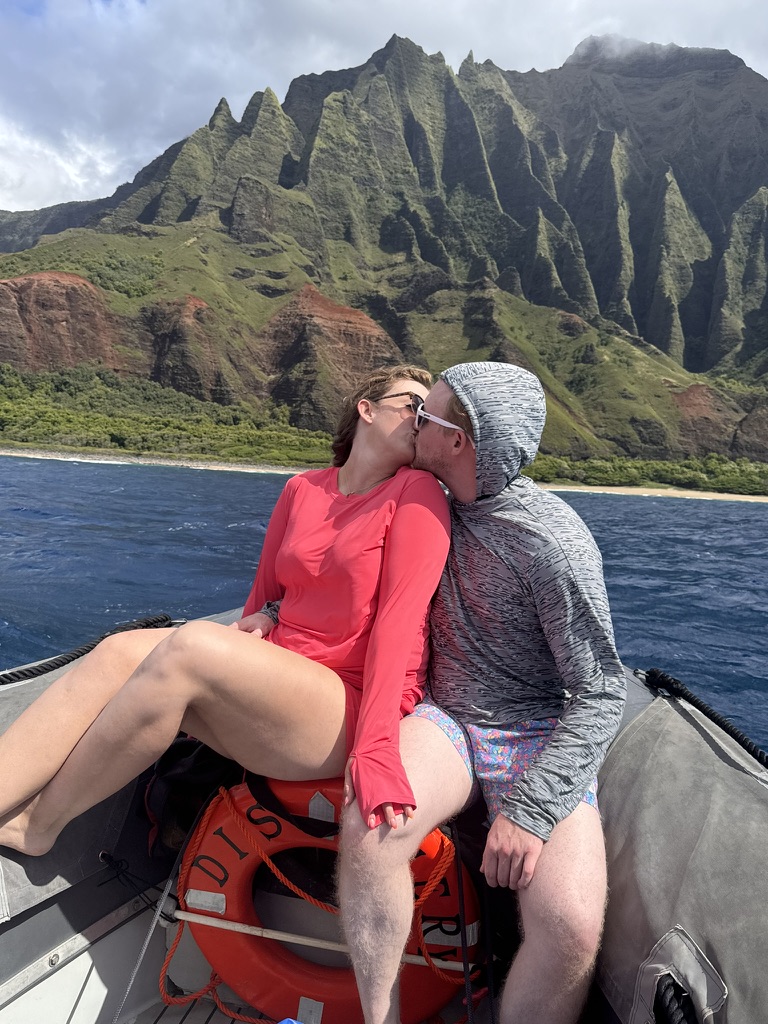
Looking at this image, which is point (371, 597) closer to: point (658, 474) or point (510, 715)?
point (510, 715)

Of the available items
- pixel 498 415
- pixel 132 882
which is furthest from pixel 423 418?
pixel 132 882

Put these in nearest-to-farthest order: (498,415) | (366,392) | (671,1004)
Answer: (671,1004), (498,415), (366,392)

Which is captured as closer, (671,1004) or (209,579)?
(671,1004)

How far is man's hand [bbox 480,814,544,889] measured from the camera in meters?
1.59

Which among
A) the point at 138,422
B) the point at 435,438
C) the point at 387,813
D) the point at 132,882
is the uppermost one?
the point at 435,438

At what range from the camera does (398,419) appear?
2.19 metres

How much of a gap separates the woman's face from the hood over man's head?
253 millimetres

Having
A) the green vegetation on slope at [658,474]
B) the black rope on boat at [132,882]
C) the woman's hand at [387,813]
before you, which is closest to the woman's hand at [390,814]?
the woman's hand at [387,813]

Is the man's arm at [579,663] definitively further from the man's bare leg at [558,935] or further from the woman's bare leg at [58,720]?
the woman's bare leg at [58,720]

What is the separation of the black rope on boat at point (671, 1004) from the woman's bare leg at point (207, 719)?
0.83m

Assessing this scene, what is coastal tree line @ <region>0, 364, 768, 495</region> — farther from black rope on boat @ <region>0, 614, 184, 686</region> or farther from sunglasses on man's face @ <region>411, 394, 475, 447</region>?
sunglasses on man's face @ <region>411, 394, 475, 447</region>

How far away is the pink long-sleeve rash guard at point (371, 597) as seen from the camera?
5.38 feet

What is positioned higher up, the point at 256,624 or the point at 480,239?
the point at 480,239

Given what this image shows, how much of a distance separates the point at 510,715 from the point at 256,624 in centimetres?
79
